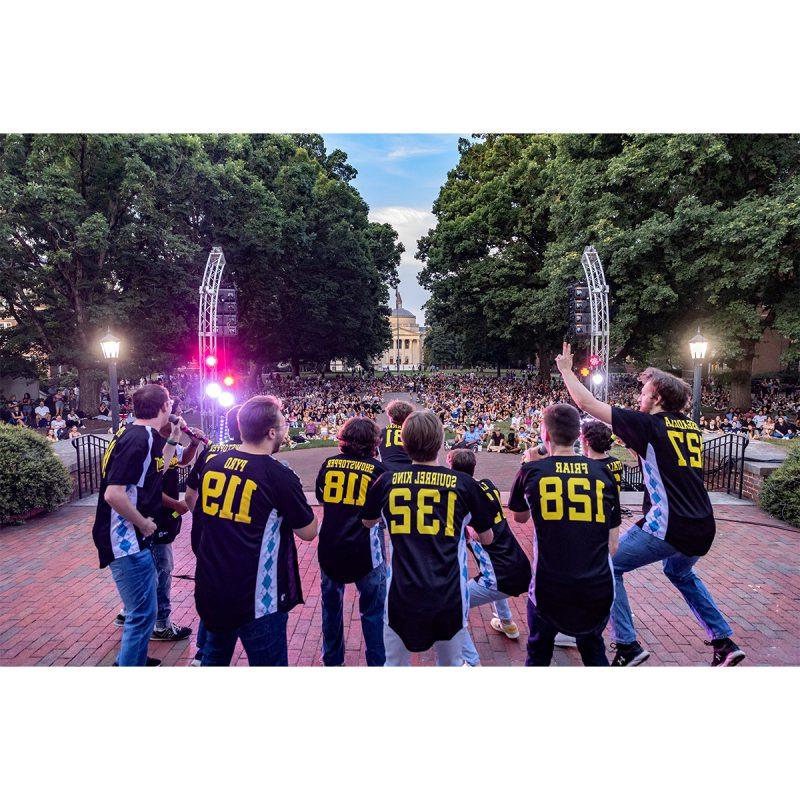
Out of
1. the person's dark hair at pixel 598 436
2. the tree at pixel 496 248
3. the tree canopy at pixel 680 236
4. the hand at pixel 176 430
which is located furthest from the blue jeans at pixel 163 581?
the tree at pixel 496 248

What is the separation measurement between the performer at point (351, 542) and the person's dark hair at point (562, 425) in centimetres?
113

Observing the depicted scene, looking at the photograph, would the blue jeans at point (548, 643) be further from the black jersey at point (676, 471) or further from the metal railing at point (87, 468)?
the metal railing at point (87, 468)

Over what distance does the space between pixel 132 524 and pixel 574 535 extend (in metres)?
2.76

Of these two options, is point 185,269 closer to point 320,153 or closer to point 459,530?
point 320,153

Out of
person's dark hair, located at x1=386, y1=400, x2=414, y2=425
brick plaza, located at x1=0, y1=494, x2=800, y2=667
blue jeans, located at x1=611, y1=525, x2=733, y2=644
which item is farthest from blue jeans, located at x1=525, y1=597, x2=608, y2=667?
person's dark hair, located at x1=386, y1=400, x2=414, y2=425

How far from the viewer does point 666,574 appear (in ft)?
12.1

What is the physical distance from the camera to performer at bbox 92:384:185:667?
332cm

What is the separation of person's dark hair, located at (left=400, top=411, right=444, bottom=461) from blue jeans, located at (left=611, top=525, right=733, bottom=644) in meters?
1.76

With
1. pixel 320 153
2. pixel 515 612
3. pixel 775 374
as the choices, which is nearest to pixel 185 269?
pixel 320 153

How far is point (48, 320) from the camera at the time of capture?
65.9 ft

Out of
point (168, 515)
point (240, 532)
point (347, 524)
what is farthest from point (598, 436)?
point (168, 515)

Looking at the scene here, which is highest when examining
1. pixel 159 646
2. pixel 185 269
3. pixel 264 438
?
pixel 185 269

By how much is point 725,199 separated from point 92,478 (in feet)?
68.9

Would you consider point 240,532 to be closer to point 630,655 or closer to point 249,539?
point 249,539
